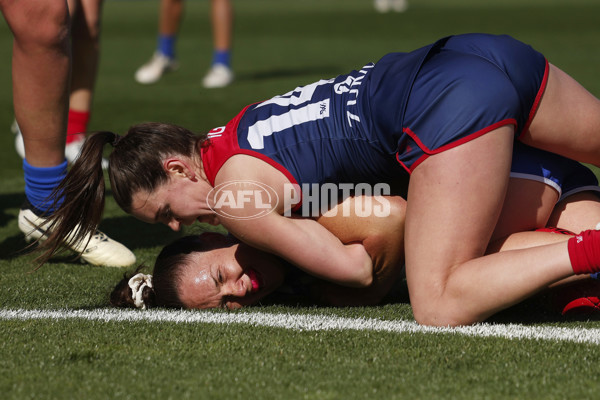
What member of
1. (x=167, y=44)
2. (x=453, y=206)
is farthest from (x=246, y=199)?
(x=167, y=44)

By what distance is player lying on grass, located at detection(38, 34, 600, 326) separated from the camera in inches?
109

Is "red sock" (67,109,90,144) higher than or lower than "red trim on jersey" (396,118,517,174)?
lower

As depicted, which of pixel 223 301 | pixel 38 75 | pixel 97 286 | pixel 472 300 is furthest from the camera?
pixel 38 75

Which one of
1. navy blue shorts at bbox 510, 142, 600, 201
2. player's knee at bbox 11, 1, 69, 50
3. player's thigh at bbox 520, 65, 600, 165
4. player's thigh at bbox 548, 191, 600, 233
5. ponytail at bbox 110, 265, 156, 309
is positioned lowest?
ponytail at bbox 110, 265, 156, 309

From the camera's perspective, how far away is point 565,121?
302 cm

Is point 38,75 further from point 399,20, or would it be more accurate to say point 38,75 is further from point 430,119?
point 399,20

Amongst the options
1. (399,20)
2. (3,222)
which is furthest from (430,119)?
(399,20)

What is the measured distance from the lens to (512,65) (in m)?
2.96

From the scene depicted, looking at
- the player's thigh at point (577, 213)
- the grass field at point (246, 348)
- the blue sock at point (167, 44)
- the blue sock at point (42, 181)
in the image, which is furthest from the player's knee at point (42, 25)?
the blue sock at point (167, 44)

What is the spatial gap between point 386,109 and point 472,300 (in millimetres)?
687

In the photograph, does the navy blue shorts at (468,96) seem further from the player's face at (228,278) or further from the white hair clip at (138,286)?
the white hair clip at (138,286)

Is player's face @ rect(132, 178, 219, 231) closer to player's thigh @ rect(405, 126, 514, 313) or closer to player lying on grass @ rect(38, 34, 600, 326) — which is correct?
player lying on grass @ rect(38, 34, 600, 326)

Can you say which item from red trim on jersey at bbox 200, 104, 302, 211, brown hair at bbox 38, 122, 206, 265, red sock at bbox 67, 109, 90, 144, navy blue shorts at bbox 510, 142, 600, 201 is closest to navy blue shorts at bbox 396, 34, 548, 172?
navy blue shorts at bbox 510, 142, 600, 201

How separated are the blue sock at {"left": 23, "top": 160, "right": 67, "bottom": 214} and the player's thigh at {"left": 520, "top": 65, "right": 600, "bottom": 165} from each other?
6.41ft
